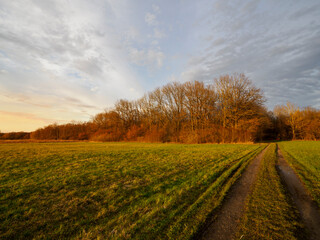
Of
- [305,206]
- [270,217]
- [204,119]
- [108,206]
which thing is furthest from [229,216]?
[204,119]

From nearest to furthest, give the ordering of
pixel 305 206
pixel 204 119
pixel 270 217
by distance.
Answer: pixel 270 217
pixel 305 206
pixel 204 119

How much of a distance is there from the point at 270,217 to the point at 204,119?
33.3 metres

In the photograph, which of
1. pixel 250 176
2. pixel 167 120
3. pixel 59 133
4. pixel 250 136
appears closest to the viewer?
pixel 250 176

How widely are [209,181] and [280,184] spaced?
269 centimetres

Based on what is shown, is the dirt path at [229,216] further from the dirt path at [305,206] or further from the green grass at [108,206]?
the dirt path at [305,206]

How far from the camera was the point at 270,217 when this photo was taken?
3.32m

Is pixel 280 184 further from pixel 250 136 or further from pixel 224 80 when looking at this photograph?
pixel 224 80

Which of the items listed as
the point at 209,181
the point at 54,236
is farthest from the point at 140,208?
the point at 209,181

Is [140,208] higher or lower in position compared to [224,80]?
lower

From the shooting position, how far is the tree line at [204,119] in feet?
104

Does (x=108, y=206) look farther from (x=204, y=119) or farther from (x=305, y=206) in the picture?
(x=204, y=119)

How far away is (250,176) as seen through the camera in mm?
6504

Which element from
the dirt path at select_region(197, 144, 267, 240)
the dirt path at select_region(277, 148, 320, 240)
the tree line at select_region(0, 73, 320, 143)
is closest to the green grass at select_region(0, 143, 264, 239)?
the dirt path at select_region(197, 144, 267, 240)

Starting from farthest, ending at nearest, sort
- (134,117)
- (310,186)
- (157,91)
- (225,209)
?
(134,117)
(157,91)
(310,186)
(225,209)
